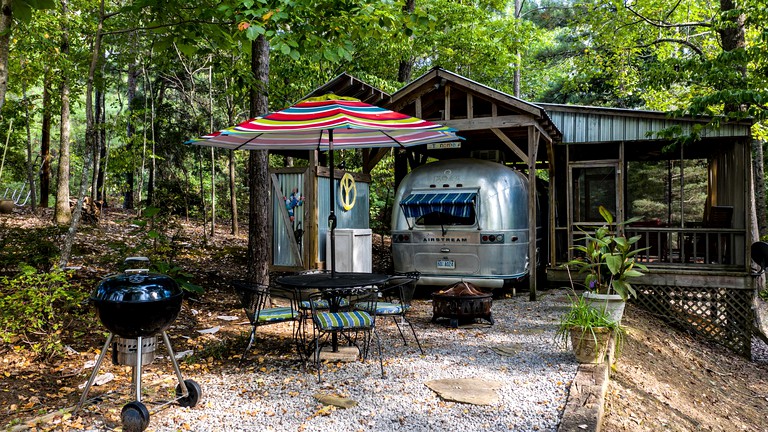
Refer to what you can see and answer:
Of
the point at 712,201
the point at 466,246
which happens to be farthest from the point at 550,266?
the point at 712,201

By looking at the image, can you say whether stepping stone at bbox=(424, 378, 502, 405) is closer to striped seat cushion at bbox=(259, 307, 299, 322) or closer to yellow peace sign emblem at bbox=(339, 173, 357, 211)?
striped seat cushion at bbox=(259, 307, 299, 322)

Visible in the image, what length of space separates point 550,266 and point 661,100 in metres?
10.1

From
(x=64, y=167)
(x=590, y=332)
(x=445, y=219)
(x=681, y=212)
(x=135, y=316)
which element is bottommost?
(x=590, y=332)

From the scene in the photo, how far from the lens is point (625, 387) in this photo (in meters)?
5.11

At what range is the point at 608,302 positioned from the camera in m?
5.64

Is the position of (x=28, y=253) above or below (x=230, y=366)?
above

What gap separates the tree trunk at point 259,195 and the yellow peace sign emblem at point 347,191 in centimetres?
189

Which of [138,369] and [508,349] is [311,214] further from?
[138,369]

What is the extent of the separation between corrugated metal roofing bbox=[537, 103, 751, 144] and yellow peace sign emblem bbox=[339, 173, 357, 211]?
195 inches

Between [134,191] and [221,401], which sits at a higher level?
[134,191]

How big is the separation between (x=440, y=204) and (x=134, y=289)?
6160 millimetres

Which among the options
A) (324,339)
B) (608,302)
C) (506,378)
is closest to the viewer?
(506,378)

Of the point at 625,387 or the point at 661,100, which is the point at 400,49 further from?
the point at 625,387

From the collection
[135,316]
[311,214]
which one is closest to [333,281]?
[135,316]
